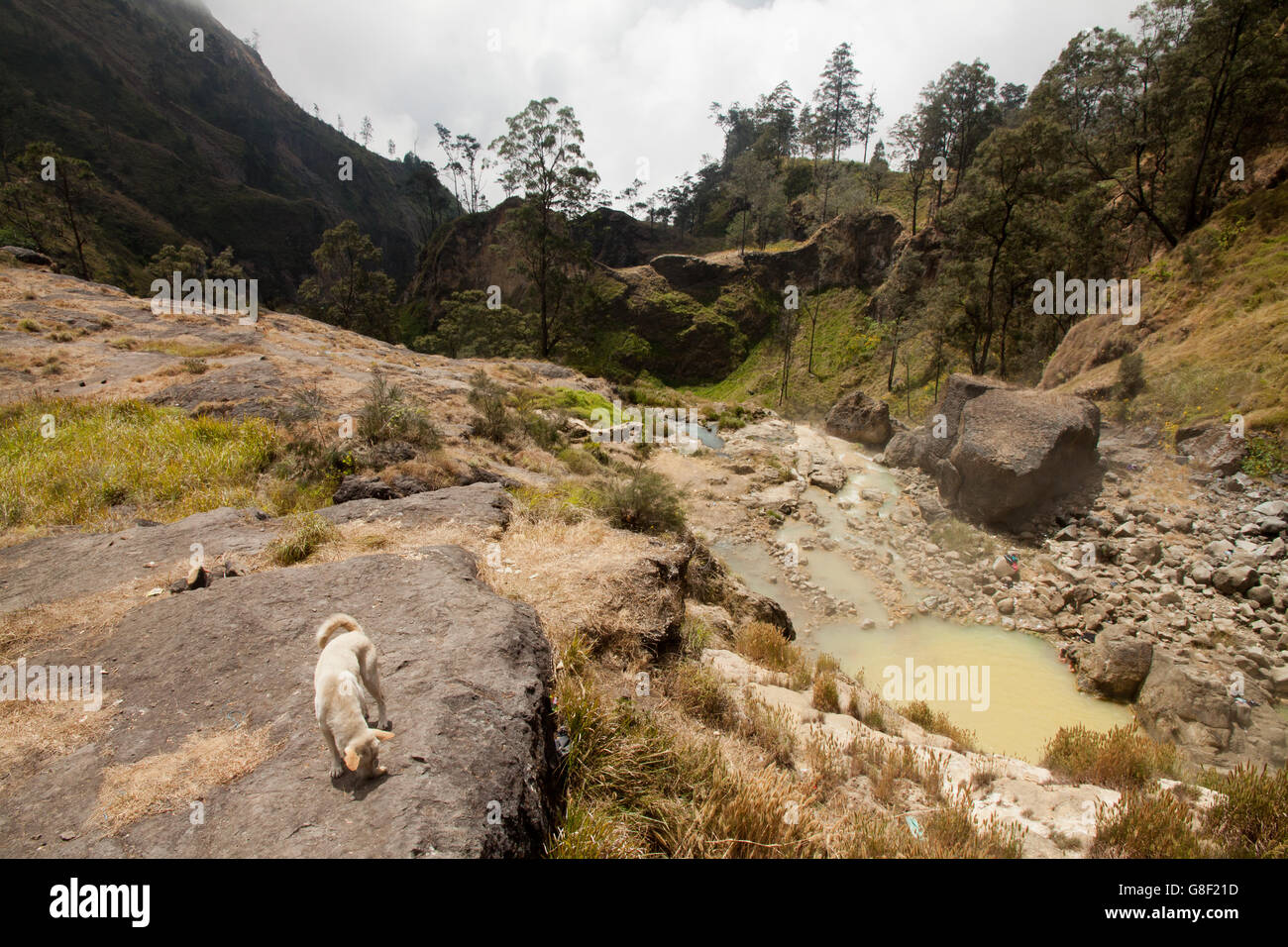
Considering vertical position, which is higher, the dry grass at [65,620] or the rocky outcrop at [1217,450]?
the rocky outcrop at [1217,450]

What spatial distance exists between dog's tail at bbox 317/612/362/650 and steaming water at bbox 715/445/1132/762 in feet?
29.9

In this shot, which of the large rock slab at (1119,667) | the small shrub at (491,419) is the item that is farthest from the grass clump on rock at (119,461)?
the large rock slab at (1119,667)

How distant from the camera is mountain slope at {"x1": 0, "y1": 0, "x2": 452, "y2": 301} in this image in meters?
68.4

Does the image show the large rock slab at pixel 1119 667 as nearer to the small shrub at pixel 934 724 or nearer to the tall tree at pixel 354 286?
Result: the small shrub at pixel 934 724

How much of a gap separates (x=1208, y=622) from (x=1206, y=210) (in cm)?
2083

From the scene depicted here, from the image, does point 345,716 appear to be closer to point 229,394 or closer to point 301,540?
point 301,540

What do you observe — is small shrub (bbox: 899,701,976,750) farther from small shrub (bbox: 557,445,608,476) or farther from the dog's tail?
small shrub (bbox: 557,445,608,476)

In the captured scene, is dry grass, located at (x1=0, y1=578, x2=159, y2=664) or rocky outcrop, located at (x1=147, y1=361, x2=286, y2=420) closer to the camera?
dry grass, located at (x1=0, y1=578, x2=159, y2=664)

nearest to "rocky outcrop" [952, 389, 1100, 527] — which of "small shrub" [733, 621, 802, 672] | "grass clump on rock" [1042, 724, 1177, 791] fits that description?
"grass clump on rock" [1042, 724, 1177, 791]

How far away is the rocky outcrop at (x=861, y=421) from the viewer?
27438 mm

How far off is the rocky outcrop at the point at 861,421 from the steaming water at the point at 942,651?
37.3ft

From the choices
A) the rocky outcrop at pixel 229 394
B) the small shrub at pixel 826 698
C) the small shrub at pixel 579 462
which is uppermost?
the rocky outcrop at pixel 229 394

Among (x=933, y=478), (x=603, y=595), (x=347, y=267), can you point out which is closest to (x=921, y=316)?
(x=933, y=478)

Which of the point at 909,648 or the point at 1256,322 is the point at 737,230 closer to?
the point at 1256,322
